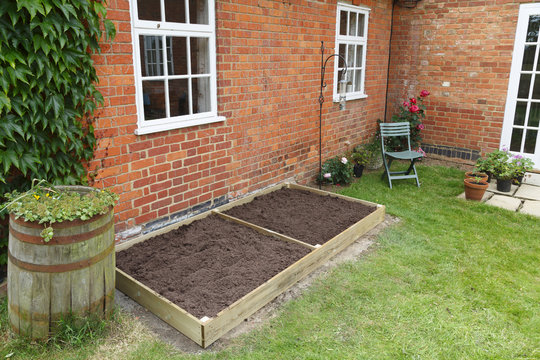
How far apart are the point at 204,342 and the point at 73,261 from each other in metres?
0.99

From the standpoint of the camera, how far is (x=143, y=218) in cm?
398

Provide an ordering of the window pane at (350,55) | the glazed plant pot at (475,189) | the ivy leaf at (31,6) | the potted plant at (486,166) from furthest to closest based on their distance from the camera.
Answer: the window pane at (350,55), the potted plant at (486,166), the glazed plant pot at (475,189), the ivy leaf at (31,6)

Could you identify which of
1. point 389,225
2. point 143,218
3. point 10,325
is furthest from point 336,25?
point 10,325

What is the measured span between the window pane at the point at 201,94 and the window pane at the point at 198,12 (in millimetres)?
584

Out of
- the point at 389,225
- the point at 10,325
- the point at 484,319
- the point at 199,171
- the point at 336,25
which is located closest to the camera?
the point at 10,325

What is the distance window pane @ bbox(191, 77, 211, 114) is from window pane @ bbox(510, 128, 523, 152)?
550 cm

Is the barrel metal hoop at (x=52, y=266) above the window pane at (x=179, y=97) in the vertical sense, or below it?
below

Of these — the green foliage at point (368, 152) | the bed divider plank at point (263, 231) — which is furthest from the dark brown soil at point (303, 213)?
the green foliage at point (368, 152)

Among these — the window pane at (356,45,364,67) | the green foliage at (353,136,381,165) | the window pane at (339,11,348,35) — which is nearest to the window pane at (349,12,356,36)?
the window pane at (339,11,348,35)

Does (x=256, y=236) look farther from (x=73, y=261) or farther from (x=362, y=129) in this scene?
(x=362, y=129)

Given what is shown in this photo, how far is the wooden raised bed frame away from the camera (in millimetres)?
2730

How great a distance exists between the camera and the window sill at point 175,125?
12.3 feet

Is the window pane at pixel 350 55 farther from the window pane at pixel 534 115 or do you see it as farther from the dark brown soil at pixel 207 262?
the dark brown soil at pixel 207 262

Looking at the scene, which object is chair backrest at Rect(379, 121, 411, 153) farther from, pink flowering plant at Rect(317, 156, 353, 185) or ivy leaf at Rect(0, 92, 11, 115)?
ivy leaf at Rect(0, 92, 11, 115)
